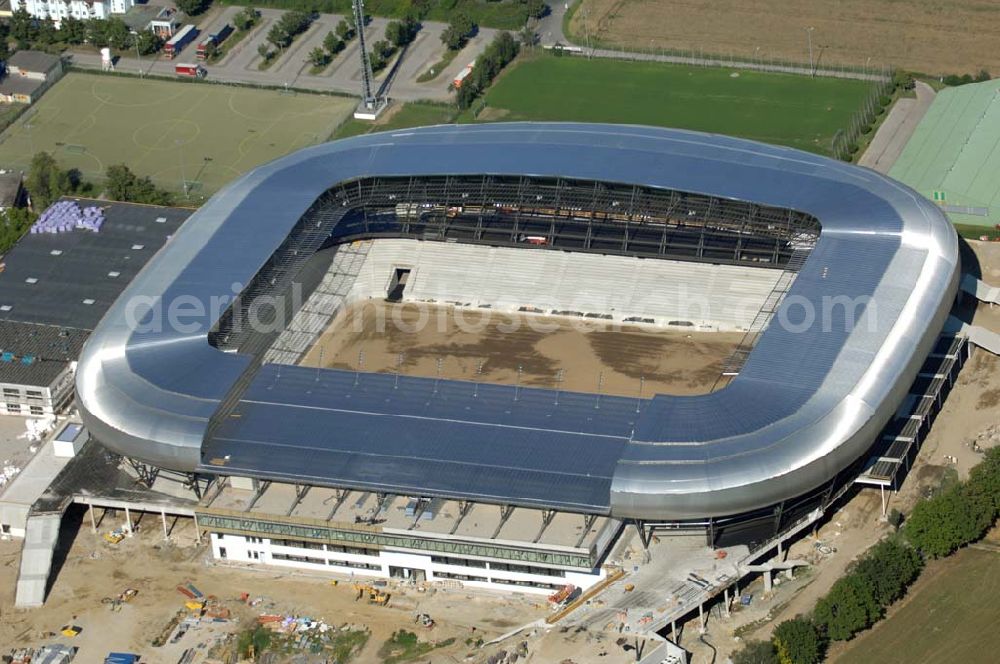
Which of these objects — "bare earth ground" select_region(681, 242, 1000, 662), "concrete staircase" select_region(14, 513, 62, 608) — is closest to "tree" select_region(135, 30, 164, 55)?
"concrete staircase" select_region(14, 513, 62, 608)

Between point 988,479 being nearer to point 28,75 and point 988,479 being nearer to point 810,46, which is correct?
point 810,46

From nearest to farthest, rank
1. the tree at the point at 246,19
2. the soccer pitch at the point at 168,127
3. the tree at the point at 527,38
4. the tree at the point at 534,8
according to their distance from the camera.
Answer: the soccer pitch at the point at 168,127 → the tree at the point at 527,38 → the tree at the point at 534,8 → the tree at the point at 246,19

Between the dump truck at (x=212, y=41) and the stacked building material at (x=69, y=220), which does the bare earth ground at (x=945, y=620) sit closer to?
the stacked building material at (x=69, y=220)

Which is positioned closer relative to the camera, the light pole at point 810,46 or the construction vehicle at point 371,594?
the construction vehicle at point 371,594

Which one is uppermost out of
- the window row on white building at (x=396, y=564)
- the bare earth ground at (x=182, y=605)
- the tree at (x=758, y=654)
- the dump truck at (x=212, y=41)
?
the dump truck at (x=212, y=41)

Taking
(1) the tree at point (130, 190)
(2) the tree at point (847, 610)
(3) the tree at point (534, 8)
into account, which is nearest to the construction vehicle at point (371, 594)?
(2) the tree at point (847, 610)

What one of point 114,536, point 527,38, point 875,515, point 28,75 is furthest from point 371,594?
point 28,75

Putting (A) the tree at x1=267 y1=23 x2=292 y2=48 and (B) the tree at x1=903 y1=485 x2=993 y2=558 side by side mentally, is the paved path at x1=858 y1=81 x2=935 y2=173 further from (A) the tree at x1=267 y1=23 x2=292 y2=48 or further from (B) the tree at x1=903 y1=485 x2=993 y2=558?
(A) the tree at x1=267 y1=23 x2=292 y2=48
